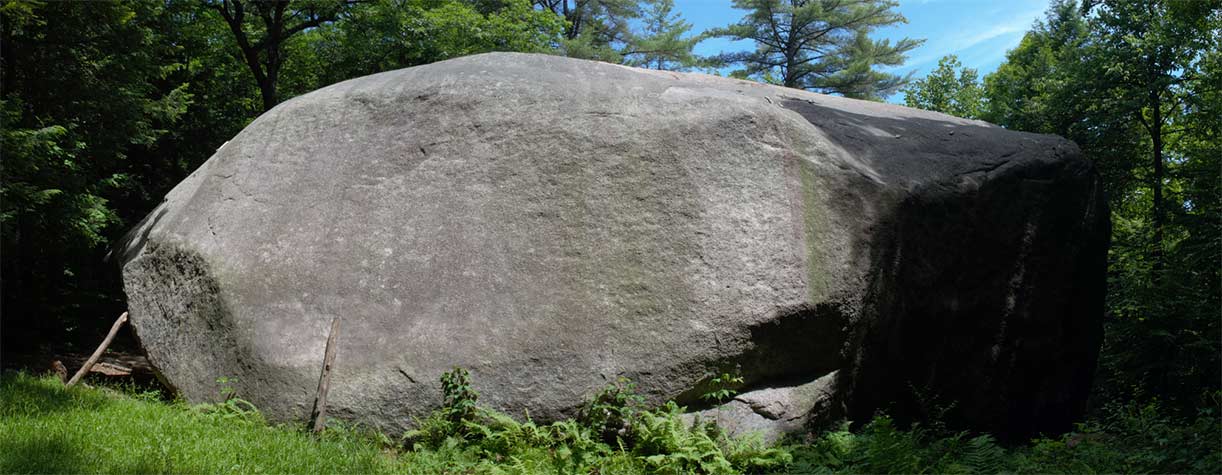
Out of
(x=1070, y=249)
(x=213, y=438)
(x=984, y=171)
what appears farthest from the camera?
(x=1070, y=249)

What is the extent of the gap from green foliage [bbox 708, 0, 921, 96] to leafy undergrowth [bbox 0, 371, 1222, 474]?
27.3 meters

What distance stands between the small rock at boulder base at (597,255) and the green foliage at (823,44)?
2455 cm

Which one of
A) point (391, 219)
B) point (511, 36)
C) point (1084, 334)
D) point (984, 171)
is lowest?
point (1084, 334)

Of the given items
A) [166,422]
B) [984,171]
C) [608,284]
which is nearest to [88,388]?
[166,422]

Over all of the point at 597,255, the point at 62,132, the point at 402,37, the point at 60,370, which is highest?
the point at 402,37

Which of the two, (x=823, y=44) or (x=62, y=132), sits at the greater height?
(x=823, y=44)

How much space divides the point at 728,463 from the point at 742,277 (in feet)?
5.22

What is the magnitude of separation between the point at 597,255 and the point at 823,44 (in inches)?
1144

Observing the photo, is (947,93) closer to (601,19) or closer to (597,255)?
(601,19)

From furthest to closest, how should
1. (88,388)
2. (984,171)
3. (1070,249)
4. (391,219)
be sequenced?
(1070,249), (984,171), (88,388), (391,219)

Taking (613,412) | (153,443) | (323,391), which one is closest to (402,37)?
(323,391)

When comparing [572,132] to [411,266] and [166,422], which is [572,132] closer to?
[411,266]

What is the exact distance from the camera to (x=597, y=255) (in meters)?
6.96

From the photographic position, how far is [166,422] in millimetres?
6324
